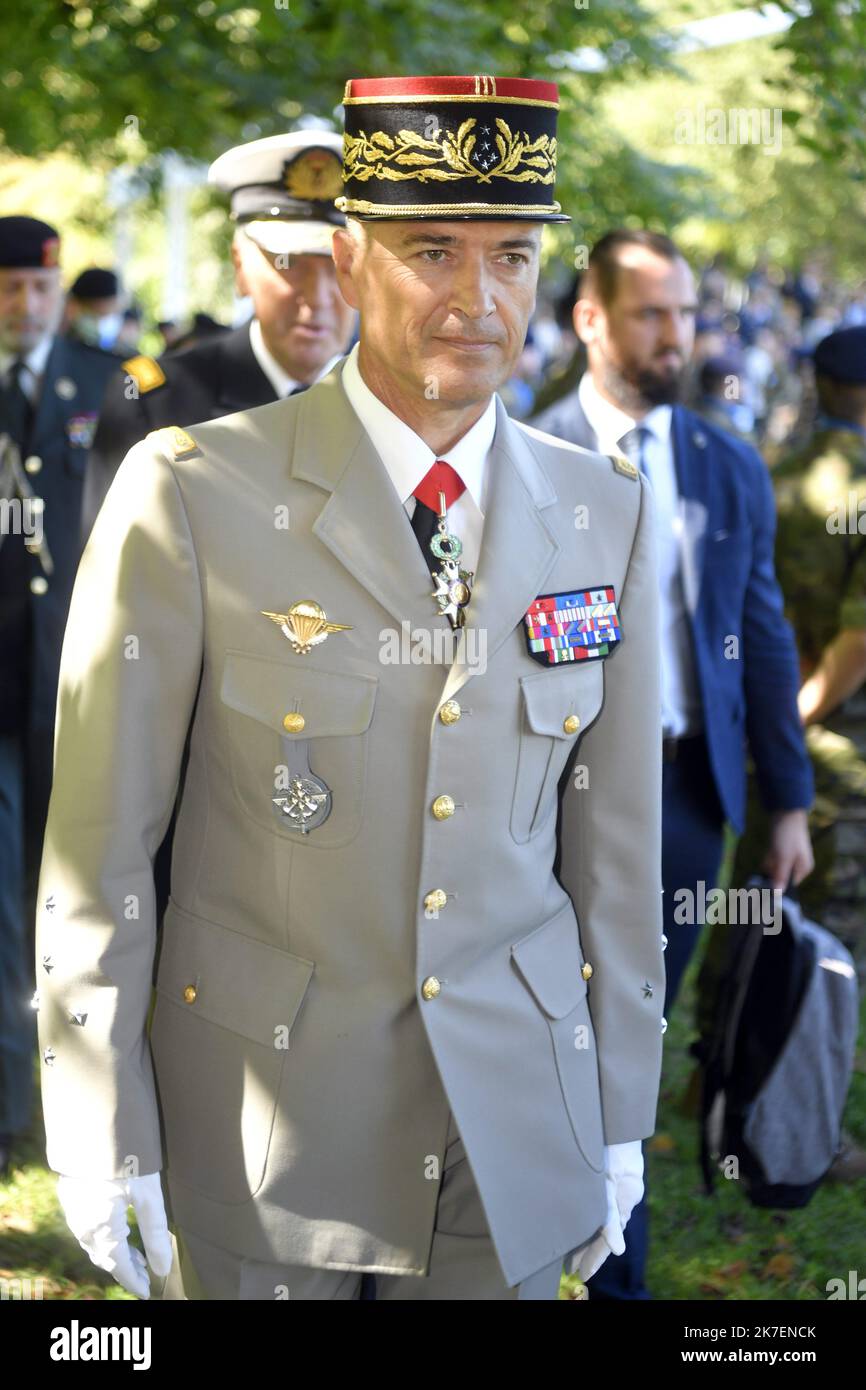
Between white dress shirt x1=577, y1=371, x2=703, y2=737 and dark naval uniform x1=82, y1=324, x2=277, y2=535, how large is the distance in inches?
31.9

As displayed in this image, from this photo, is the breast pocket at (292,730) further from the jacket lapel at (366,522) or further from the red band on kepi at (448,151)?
the red band on kepi at (448,151)

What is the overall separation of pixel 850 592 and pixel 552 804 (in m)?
2.82

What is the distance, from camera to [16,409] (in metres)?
5.09

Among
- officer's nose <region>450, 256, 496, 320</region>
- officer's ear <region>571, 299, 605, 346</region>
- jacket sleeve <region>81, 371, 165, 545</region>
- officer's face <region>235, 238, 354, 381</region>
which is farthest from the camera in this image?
officer's ear <region>571, 299, 605, 346</region>

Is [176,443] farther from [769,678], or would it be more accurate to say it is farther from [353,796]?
[769,678]

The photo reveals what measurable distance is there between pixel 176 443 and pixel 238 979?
72 centimetres

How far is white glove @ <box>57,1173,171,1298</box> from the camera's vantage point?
2.30 metres

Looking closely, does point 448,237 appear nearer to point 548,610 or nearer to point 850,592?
point 548,610

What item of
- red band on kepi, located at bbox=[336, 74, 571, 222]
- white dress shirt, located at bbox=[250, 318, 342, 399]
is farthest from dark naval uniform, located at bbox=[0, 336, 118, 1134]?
red band on kepi, located at bbox=[336, 74, 571, 222]

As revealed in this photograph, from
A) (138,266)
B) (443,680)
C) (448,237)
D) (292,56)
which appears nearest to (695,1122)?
(443,680)

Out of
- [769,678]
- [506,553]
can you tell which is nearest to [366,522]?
[506,553]

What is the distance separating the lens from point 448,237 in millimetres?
2311

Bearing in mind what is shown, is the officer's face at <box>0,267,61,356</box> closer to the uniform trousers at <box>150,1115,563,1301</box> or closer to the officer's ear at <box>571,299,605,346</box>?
the officer's ear at <box>571,299,605,346</box>

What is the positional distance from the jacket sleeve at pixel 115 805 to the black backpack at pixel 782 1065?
239 centimetres
